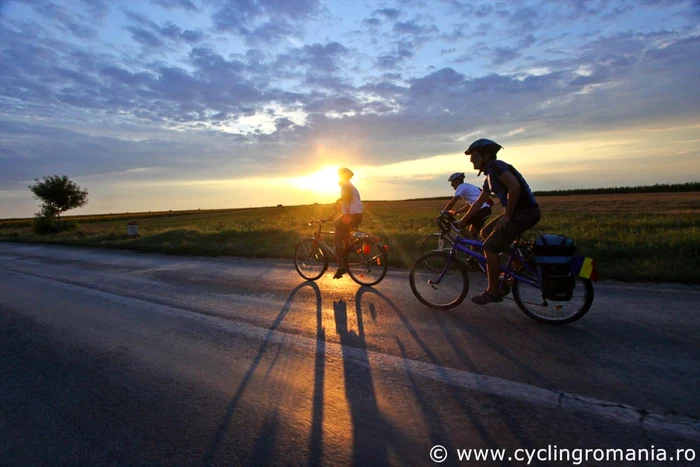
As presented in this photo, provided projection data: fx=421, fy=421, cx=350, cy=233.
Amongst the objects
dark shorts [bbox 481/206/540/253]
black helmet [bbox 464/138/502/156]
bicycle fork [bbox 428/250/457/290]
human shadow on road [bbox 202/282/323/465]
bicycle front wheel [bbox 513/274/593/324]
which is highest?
black helmet [bbox 464/138/502/156]

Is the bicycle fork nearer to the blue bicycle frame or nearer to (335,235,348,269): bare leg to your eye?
the blue bicycle frame

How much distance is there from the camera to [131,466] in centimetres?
259

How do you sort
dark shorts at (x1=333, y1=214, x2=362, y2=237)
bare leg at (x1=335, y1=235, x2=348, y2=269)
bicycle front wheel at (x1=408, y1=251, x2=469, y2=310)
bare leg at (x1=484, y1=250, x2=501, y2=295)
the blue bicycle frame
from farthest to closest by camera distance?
bare leg at (x1=335, y1=235, x2=348, y2=269), dark shorts at (x1=333, y1=214, x2=362, y2=237), bicycle front wheel at (x1=408, y1=251, x2=469, y2=310), bare leg at (x1=484, y1=250, x2=501, y2=295), the blue bicycle frame

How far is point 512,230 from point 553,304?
99cm

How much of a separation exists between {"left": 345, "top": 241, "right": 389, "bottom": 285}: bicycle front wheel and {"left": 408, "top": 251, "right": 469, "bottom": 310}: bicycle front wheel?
166 cm

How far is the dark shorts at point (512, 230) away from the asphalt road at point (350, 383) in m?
0.89

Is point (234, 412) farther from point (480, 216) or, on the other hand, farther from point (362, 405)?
point (480, 216)

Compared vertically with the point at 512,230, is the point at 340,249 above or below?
below

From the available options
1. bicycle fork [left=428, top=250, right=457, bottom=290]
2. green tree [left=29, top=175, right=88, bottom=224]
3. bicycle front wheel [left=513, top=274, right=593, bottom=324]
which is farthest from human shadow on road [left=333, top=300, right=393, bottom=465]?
green tree [left=29, top=175, right=88, bottom=224]

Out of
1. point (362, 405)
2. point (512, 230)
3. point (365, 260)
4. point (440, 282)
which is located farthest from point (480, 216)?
point (362, 405)

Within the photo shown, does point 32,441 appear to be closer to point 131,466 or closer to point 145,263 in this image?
point 131,466

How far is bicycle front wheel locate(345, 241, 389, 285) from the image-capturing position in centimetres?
766

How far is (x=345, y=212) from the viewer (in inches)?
301

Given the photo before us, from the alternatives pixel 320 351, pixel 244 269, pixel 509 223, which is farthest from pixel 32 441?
pixel 244 269
